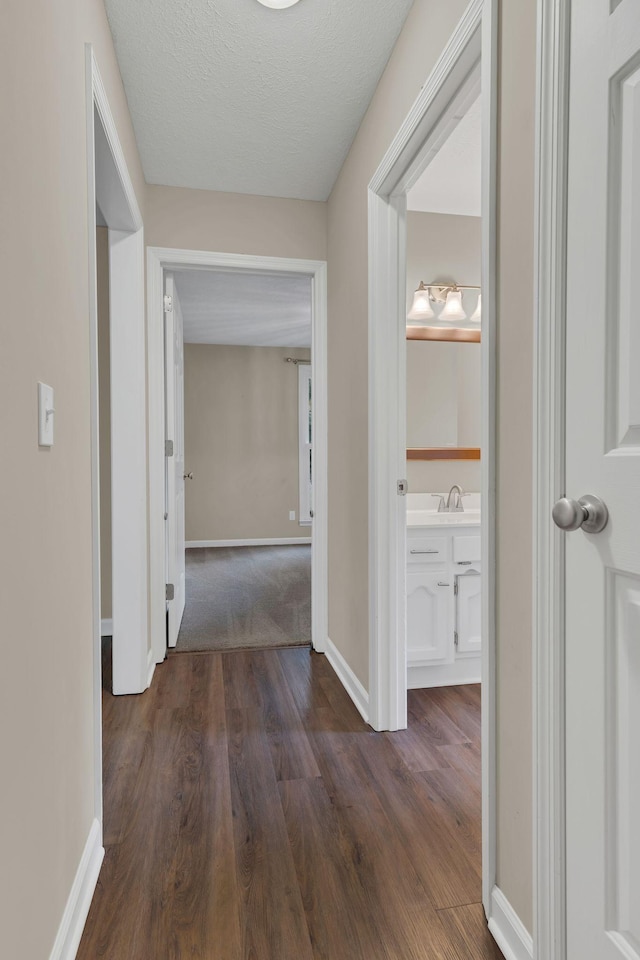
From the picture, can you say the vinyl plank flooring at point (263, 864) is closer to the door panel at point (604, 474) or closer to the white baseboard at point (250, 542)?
the door panel at point (604, 474)

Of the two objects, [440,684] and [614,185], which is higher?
[614,185]

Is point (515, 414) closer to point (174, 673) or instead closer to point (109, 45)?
point (109, 45)

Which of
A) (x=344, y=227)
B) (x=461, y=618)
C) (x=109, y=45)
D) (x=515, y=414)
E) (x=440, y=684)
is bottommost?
A: (x=440, y=684)

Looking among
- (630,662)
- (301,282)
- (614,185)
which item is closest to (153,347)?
(301,282)

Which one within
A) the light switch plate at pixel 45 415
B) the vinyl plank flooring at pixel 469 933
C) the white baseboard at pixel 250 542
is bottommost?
the vinyl plank flooring at pixel 469 933

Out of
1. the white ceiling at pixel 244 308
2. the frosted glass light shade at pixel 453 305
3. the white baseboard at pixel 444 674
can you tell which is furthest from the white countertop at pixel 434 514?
the white ceiling at pixel 244 308

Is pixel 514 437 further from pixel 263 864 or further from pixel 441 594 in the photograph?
pixel 441 594

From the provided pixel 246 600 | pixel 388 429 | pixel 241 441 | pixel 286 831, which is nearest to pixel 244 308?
pixel 241 441

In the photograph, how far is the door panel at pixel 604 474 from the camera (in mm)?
845

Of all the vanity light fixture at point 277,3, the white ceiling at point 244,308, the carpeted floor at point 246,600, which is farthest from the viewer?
the white ceiling at point 244,308

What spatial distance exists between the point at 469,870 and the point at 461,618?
1.19m

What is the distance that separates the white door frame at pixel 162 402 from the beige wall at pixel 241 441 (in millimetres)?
3697

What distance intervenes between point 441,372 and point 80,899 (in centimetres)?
271

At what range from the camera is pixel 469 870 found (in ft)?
4.64
